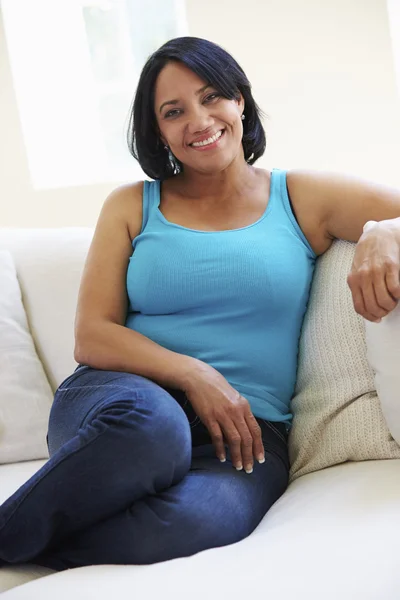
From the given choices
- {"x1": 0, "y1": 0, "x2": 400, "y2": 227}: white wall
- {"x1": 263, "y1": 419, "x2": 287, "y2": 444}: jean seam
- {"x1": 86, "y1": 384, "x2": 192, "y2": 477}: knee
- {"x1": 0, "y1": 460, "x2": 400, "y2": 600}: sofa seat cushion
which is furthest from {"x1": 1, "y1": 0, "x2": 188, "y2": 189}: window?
{"x1": 0, "y1": 460, "x2": 400, "y2": 600}: sofa seat cushion

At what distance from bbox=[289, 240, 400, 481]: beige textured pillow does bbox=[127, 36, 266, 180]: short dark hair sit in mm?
389

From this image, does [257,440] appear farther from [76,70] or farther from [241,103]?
[76,70]

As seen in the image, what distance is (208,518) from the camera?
1.19 m

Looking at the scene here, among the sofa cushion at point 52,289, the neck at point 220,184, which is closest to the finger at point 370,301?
the neck at point 220,184

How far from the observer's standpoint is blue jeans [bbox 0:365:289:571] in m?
1.17

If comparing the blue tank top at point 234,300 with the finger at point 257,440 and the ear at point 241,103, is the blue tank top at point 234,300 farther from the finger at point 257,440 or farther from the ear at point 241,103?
the ear at point 241,103

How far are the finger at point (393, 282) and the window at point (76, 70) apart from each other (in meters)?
2.71

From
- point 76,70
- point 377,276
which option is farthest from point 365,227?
point 76,70

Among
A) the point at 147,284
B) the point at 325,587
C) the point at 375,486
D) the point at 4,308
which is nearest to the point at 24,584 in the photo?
the point at 325,587

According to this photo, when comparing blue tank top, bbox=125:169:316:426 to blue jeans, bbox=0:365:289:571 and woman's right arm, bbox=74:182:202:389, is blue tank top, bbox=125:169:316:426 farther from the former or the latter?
blue jeans, bbox=0:365:289:571

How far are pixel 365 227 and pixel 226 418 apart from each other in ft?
1.35

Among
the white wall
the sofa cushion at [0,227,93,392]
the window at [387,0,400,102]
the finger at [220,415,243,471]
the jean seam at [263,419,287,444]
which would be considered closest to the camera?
the finger at [220,415,243,471]

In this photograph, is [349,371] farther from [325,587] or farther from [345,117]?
[345,117]

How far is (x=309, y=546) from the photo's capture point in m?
1.09
